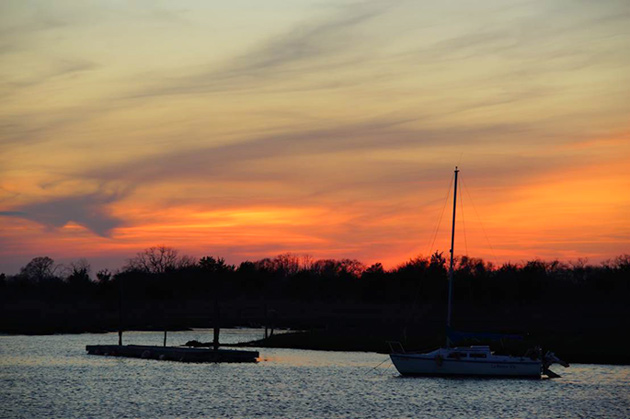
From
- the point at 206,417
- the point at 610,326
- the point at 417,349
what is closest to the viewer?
the point at 206,417

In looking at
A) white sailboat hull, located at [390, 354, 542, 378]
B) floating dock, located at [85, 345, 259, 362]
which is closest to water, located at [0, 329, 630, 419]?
white sailboat hull, located at [390, 354, 542, 378]

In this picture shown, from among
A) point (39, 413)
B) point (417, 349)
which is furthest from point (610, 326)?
point (39, 413)

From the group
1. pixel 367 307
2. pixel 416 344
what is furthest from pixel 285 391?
pixel 367 307

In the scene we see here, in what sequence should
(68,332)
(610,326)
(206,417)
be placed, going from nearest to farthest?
(206,417)
(610,326)
(68,332)

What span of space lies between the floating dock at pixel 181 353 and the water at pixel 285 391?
93cm

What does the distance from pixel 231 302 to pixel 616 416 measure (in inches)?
4977

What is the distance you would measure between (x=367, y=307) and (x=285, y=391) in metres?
95.1

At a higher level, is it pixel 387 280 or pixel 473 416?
pixel 387 280

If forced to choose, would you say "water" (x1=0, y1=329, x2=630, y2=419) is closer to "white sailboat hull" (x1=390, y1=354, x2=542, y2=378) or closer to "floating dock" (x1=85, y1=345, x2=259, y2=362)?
"white sailboat hull" (x1=390, y1=354, x2=542, y2=378)

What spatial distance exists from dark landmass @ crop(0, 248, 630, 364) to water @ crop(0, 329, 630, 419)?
1017 cm

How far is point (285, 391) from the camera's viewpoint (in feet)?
194

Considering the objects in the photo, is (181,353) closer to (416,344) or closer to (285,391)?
(416,344)

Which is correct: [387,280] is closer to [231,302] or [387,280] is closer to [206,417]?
[231,302]

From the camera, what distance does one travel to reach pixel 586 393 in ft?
191
